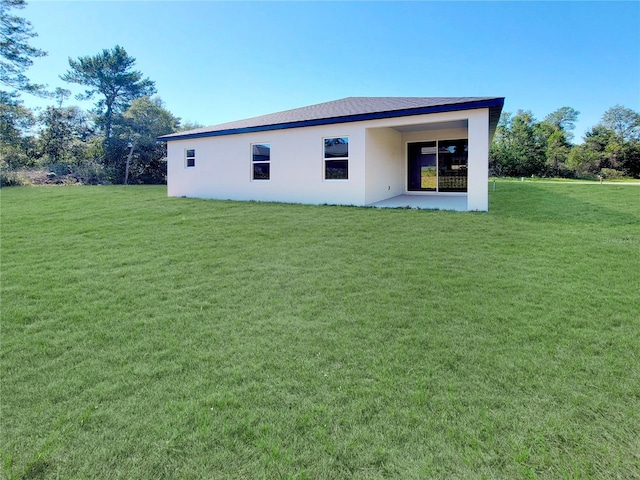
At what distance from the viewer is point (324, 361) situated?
2.99m

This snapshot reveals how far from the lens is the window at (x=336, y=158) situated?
1155cm

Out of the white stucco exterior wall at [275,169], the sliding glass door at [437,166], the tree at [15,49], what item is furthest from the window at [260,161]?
the tree at [15,49]

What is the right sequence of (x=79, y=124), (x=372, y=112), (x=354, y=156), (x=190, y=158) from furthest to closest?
(x=79, y=124) < (x=190, y=158) < (x=354, y=156) < (x=372, y=112)

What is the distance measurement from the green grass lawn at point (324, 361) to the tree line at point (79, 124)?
22.5 m

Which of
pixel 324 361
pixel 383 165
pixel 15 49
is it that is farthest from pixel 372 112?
pixel 15 49

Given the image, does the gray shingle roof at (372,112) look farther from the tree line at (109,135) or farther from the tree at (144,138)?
the tree line at (109,135)

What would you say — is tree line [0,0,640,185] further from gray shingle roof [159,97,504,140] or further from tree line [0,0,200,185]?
gray shingle roof [159,97,504,140]

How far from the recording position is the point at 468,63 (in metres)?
22.8

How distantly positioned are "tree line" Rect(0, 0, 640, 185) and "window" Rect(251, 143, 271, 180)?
53.9 ft

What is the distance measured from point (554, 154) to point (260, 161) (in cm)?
3099

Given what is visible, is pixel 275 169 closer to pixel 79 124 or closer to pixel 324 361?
pixel 324 361

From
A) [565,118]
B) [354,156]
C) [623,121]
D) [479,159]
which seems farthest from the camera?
[565,118]

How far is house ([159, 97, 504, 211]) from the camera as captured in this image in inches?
392

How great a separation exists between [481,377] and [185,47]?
64.5ft
